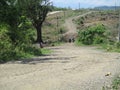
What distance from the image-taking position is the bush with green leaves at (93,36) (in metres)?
46.2

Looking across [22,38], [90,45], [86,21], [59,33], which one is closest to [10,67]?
[22,38]

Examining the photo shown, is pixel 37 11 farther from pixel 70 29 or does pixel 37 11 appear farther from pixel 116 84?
pixel 116 84

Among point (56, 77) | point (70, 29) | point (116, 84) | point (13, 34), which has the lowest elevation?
point (116, 84)

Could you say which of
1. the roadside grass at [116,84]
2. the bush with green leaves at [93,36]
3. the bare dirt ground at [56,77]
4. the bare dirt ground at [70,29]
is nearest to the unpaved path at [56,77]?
the bare dirt ground at [56,77]

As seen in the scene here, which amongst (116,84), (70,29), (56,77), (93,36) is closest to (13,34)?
(56,77)

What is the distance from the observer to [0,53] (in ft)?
71.7

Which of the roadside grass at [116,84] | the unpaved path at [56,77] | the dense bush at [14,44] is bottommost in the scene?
the roadside grass at [116,84]

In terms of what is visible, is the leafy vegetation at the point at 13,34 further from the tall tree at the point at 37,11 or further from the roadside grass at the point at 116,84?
the tall tree at the point at 37,11

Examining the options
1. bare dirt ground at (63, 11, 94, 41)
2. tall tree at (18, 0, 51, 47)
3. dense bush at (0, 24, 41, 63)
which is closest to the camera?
dense bush at (0, 24, 41, 63)

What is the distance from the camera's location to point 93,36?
4681cm

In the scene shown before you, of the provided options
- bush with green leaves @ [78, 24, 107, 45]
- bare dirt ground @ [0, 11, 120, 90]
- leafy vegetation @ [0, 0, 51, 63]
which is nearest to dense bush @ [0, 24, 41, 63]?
leafy vegetation @ [0, 0, 51, 63]

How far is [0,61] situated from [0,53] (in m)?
1.53

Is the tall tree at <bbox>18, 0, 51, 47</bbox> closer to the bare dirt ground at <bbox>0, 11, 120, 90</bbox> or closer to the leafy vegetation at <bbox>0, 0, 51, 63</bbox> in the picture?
the leafy vegetation at <bbox>0, 0, 51, 63</bbox>

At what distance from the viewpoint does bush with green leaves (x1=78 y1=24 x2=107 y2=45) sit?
4619 centimetres
